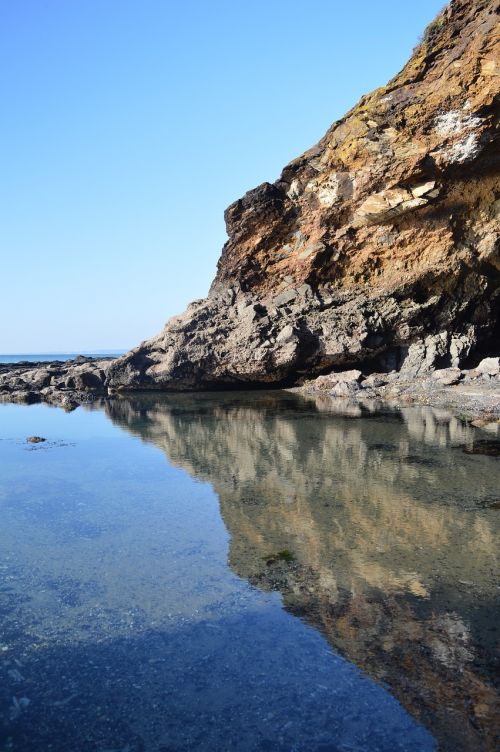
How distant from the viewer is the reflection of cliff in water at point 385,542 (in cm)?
392

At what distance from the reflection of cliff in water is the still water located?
0.07 feet

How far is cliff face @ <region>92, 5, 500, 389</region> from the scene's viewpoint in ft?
59.0

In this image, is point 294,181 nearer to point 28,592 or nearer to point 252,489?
point 252,489

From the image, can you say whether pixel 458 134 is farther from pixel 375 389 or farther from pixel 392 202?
pixel 375 389

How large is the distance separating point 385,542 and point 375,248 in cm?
1730

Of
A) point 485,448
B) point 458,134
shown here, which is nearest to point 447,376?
point 458,134

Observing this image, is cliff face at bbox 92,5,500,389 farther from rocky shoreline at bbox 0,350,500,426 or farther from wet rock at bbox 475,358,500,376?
wet rock at bbox 475,358,500,376

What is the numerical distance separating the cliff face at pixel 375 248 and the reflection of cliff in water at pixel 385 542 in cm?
895

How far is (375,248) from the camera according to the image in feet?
71.9

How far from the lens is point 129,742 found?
10.8 ft

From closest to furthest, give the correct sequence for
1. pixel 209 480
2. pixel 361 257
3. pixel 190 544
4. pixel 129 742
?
pixel 129 742 < pixel 190 544 < pixel 209 480 < pixel 361 257

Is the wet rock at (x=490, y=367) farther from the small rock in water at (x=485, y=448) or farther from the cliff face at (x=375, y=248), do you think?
the small rock in water at (x=485, y=448)

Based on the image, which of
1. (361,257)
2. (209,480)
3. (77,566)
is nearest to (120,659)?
(77,566)

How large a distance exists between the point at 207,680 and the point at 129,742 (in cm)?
71
